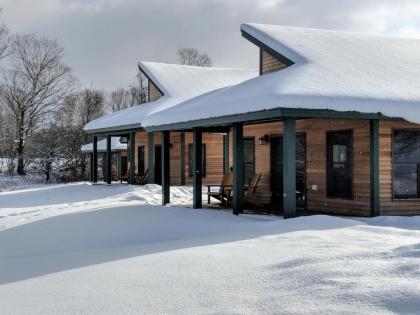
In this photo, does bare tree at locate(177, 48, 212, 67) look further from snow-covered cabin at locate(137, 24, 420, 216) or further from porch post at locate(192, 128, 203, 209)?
porch post at locate(192, 128, 203, 209)

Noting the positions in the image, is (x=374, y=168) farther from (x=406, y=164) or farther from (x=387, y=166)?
(x=406, y=164)

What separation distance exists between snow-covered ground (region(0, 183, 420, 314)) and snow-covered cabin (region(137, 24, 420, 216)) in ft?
4.09

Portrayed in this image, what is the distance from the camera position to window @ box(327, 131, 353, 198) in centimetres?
1298

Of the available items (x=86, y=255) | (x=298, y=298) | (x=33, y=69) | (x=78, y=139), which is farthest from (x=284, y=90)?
(x=33, y=69)

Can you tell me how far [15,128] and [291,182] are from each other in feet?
141

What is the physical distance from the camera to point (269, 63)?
15375mm

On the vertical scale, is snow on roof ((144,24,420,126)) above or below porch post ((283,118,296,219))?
above

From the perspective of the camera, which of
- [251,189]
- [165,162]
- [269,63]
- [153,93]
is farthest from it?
[153,93]

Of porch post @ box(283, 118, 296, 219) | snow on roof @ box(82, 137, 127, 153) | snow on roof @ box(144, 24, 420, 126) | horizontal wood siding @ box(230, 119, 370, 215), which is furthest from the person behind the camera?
snow on roof @ box(82, 137, 127, 153)

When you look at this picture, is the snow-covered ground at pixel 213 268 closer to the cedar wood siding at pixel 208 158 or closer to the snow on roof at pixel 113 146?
the cedar wood siding at pixel 208 158

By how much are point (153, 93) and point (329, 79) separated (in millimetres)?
15177

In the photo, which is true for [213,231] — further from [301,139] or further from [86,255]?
[301,139]

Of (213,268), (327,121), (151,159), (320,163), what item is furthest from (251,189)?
(151,159)

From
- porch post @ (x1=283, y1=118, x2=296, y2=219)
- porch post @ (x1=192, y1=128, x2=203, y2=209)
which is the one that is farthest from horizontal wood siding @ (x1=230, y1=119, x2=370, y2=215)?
porch post @ (x1=283, y1=118, x2=296, y2=219)
